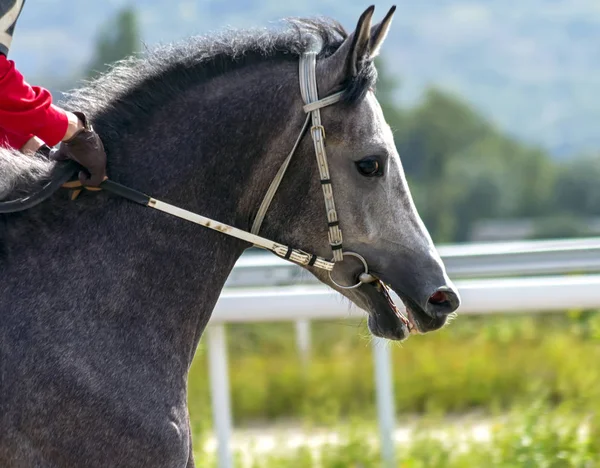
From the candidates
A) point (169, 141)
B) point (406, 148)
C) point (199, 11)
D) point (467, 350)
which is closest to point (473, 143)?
point (406, 148)

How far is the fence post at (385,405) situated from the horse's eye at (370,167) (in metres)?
1.91

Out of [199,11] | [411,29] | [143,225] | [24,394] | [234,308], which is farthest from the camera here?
[411,29]

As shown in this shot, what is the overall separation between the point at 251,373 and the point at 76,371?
462 cm

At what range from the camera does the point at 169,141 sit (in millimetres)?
3117

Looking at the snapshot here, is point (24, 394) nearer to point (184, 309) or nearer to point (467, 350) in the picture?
point (184, 309)

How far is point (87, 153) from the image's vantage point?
9.76 feet

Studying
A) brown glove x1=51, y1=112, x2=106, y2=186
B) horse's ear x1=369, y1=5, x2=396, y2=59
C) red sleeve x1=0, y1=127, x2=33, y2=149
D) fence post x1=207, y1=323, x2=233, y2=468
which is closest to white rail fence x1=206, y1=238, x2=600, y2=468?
fence post x1=207, y1=323, x2=233, y2=468

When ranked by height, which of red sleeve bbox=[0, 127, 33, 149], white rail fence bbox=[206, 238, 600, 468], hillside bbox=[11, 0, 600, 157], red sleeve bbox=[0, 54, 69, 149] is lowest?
hillside bbox=[11, 0, 600, 157]

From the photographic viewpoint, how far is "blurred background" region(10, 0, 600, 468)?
5.30 m

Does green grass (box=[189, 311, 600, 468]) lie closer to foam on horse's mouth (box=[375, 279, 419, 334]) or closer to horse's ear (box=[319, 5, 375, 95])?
foam on horse's mouth (box=[375, 279, 419, 334])

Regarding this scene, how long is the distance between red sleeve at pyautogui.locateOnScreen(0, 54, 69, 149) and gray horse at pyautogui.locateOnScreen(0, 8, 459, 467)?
0.50 ft

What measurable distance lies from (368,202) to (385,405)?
80.7 inches

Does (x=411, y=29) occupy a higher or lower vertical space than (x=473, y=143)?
lower

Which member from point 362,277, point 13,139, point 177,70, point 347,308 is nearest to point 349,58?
point 177,70
